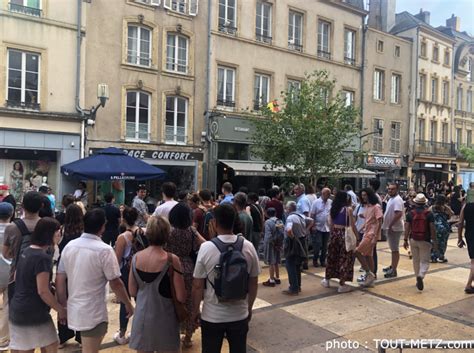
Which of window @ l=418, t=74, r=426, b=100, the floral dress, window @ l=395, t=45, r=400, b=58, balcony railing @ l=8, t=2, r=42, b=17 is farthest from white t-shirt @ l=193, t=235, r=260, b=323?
window @ l=418, t=74, r=426, b=100

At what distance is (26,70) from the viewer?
1352 cm

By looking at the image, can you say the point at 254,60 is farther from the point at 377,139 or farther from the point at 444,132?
the point at 444,132

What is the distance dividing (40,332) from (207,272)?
1476 millimetres

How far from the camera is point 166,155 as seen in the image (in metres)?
16.4

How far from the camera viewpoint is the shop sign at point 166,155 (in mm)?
15550

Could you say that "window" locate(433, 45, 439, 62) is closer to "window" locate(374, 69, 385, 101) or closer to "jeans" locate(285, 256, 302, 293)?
"window" locate(374, 69, 385, 101)

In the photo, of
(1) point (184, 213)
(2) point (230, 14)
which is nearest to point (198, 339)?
(1) point (184, 213)

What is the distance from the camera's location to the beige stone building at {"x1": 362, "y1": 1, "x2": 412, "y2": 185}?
24047mm

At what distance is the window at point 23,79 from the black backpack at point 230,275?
497 inches

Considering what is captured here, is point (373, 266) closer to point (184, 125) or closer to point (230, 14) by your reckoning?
point (184, 125)

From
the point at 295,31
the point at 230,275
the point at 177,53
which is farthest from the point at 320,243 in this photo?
the point at 295,31

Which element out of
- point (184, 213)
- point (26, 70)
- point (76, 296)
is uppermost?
point (26, 70)

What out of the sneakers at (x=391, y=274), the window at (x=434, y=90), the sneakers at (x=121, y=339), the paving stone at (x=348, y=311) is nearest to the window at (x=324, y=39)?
the window at (x=434, y=90)

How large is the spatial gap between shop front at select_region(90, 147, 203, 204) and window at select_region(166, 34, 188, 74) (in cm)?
353
